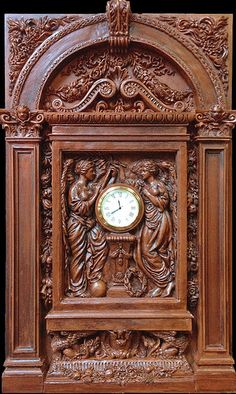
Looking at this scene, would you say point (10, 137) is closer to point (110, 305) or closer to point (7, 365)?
point (110, 305)

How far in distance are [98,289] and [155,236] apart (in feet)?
1.73

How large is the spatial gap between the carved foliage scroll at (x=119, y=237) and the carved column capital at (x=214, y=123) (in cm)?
32

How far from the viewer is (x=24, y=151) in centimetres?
331

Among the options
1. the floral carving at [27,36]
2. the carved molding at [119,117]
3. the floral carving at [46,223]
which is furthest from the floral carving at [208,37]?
the floral carving at [46,223]

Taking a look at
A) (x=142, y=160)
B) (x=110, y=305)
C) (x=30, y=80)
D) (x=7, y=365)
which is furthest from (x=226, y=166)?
(x=7, y=365)

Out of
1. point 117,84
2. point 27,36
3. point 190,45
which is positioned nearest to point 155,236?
point 117,84

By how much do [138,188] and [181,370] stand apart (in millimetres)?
1268

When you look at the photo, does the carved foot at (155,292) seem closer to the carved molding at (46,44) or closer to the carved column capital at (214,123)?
the carved column capital at (214,123)

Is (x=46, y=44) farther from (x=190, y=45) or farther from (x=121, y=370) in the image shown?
(x=121, y=370)

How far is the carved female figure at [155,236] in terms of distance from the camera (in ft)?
11.1

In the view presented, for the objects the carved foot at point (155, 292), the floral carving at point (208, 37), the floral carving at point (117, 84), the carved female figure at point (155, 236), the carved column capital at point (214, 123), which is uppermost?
the floral carving at point (208, 37)

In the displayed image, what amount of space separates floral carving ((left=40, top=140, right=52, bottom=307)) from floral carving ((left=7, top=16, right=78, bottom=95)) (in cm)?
51

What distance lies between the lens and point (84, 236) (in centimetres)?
340

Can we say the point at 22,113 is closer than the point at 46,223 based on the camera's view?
Yes
